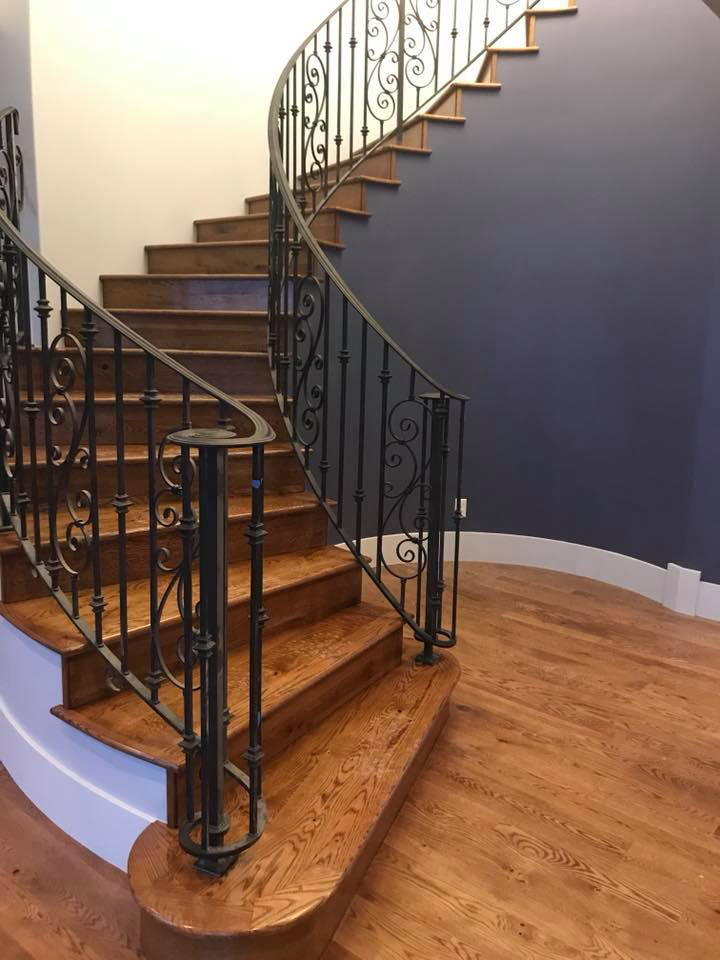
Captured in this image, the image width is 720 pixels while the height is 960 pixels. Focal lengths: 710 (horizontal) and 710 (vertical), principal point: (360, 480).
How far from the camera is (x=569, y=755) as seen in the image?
2445 mm

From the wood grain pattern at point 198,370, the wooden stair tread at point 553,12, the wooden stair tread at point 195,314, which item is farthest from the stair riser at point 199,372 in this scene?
the wooden stair tread at point 553,12

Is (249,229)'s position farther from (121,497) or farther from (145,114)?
(121,497)

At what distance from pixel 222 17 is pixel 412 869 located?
4.64 metres

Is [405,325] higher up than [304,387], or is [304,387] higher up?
[405,325]

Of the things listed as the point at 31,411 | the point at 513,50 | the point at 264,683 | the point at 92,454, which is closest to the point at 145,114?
the point at 513,50

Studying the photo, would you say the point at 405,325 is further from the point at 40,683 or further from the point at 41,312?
the point at 40,683

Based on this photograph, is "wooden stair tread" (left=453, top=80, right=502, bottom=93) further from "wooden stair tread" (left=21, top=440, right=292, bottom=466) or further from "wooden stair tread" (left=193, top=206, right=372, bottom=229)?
"wooden stair tread" (left=21, top=440, right=292, bottom=466)

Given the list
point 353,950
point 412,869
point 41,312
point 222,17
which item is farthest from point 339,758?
point 222,17

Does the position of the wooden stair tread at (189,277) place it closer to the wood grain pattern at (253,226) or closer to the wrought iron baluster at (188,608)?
the wood grain pattern at (253,226)

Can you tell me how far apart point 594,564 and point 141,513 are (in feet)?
9.55

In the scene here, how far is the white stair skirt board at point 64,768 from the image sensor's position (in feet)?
5.87

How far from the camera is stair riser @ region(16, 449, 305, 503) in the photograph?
98.6 inches

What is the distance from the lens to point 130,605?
212cm

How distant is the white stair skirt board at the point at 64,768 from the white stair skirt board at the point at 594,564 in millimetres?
2110
